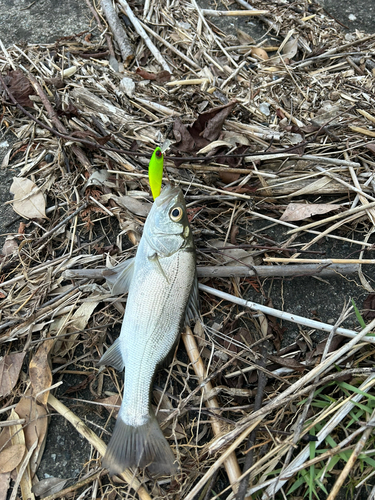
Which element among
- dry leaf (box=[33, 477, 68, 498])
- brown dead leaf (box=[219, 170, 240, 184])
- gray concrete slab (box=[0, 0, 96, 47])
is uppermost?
gray concrete slab (box=[0, 0, 96, 47])

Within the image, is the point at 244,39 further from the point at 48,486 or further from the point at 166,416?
the point at 48,486

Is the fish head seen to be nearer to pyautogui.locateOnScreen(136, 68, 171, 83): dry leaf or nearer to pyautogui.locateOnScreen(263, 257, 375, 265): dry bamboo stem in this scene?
pyautogui.locateOnScreen(263, 257, 375, 265): dry bamboo stem

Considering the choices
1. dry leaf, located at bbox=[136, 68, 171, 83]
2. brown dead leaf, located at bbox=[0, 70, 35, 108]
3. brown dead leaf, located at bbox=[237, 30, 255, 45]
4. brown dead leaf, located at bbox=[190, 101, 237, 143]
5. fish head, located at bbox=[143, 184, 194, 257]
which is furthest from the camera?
brown dead leaf, located at bbox=[237, 30, 255, 45]

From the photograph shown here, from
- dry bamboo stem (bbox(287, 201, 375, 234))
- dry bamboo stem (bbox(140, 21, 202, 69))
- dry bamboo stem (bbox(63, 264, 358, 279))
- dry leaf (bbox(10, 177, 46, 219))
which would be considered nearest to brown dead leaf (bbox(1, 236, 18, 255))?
dry leaf (bbox(10, 177, 46, 219))

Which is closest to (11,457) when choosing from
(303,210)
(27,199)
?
(27,199)

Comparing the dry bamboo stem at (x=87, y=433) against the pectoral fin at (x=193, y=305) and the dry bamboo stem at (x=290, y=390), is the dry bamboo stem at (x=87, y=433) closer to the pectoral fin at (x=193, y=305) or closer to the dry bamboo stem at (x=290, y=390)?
the dry bamboo stem at (x=290, y=390)

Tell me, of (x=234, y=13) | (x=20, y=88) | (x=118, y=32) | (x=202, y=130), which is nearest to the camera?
(x=202, y=130)
